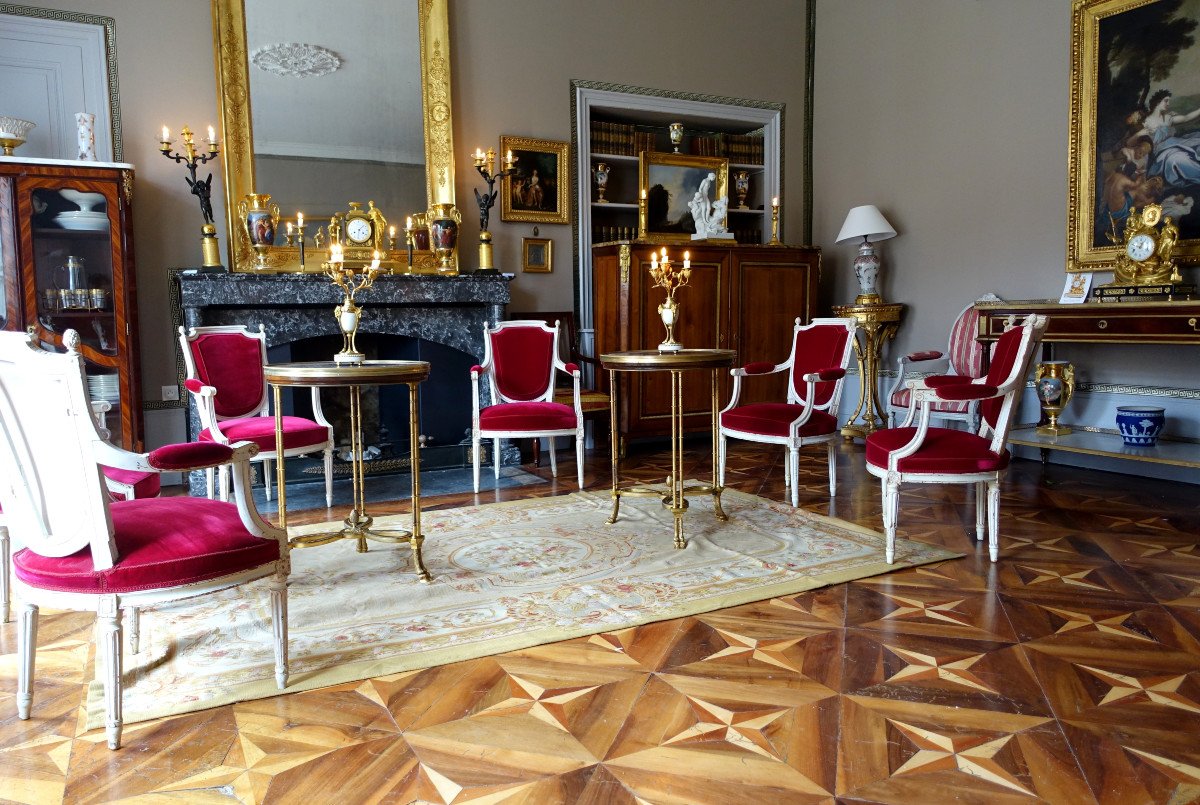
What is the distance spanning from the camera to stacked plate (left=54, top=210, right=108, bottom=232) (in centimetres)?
439

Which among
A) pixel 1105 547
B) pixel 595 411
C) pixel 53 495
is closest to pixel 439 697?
pixel 53 495

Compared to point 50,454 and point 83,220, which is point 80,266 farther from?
point 50,454

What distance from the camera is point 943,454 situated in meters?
3.12

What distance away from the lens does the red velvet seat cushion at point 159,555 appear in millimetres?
1820

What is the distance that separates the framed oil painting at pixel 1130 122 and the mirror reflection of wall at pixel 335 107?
157 inches

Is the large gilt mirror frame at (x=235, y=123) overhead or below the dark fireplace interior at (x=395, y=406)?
overhead

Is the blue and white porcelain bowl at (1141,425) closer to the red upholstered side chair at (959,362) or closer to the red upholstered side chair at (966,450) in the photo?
the red upholstered side chair at (959,362)

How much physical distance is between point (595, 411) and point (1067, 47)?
11.7 feet

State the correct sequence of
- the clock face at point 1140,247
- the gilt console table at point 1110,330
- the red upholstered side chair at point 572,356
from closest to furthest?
the gilt console table at point 1110,330, the clock face at point 1140,247, the red upholstered side chair at point 572,356

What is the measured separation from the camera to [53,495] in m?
1.83

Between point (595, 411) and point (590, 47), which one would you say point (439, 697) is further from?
point (590, 47)

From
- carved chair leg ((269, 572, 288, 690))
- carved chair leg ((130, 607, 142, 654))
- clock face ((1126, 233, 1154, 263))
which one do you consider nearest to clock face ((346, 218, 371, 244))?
carved chair leg ((130, 607, 142, 654))

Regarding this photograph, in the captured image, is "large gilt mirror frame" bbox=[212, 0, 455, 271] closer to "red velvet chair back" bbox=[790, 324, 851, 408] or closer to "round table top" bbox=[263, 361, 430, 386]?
"round table top" bbox=[263, 361, 430, 386]

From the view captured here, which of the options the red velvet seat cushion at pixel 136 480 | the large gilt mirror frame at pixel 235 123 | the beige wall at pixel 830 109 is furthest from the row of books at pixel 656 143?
the red velvet seat cushion at pixel 136 480
